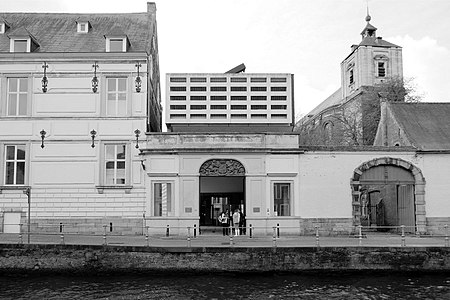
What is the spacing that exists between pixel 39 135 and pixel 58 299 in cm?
1309

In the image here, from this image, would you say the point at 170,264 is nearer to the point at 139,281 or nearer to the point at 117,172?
the point at 139,281

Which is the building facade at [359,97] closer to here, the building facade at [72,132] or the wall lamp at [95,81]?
the building facade at [72,132]

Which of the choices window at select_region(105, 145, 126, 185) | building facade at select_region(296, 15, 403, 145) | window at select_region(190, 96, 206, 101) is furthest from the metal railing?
building facade at select_region(296, 15, 403, 145)

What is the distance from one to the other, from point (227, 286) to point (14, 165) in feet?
48.0

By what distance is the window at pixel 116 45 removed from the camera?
28.3 meters

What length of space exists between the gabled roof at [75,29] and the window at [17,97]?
1834mm

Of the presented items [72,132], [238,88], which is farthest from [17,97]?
[238,88]

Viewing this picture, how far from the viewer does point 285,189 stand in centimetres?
2711

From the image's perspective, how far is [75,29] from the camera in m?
30.2

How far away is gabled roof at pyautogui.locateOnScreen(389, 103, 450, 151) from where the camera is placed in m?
27.9

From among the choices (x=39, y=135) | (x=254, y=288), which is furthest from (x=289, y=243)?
(x=39, y=135)

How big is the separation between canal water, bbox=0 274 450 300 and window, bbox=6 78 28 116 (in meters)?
10.5

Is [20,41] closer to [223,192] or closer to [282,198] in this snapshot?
[223,192]

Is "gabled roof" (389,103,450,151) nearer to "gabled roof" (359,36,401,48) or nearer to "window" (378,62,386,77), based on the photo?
"window" (378,62,386,77)
